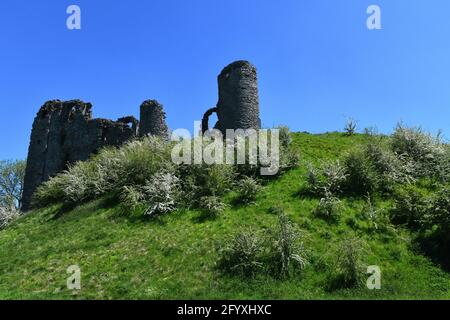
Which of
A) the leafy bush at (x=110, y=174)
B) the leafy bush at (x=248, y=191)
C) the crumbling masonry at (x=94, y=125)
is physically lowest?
the leafy bush at (x=248, y=191)

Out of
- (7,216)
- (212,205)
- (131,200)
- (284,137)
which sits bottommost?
(7,216)

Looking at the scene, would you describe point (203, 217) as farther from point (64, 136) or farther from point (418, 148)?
point (64, 136)

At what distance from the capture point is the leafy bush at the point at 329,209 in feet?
69.5

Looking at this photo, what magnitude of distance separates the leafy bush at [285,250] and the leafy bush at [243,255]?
0.44 meters

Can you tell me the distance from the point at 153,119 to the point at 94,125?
6.08 meters

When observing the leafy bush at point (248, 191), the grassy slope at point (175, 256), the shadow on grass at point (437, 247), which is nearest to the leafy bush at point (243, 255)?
the grassy slope at point (175, 256)

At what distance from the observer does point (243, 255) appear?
17.8 m

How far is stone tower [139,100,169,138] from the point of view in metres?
38.5

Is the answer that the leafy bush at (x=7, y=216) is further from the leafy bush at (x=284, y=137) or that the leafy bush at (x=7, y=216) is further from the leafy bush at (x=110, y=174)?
the leafy bush at (x=284, y=137)

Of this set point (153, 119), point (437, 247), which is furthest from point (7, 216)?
point (437, 247)

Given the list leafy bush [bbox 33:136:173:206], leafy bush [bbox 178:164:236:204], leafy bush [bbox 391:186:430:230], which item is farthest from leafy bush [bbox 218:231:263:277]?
leafy bush [bbox 33:136:173:206]
